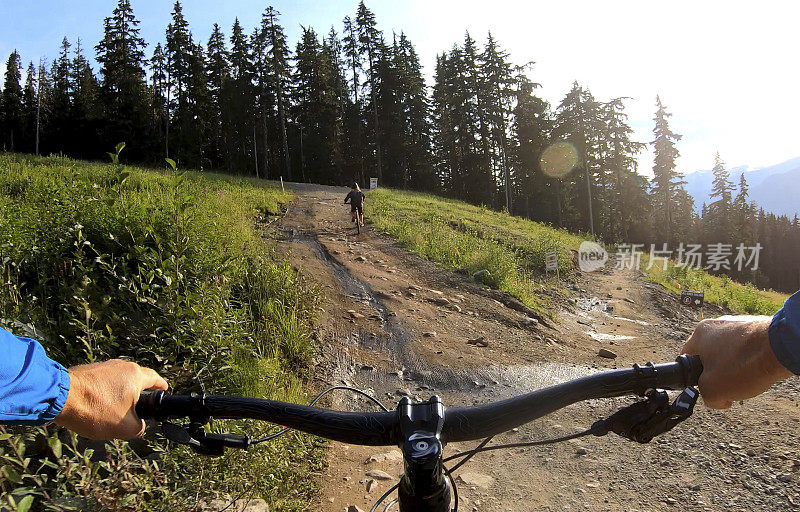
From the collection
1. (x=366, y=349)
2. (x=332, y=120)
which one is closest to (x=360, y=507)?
(x=366, y=349)

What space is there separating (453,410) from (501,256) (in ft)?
36.8

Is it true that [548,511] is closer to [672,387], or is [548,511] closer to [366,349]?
[672,387]

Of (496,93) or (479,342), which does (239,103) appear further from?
(479,342)

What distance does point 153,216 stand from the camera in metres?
5.26

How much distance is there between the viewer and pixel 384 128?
4784cm

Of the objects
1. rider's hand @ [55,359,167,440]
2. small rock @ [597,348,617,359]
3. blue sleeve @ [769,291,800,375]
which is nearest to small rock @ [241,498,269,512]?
rider's hand @ [55,359,167,440]

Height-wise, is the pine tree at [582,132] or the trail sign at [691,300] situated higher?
the pine tree at [582,132]

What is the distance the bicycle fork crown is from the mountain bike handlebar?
78 mm

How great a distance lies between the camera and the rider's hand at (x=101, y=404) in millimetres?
1297

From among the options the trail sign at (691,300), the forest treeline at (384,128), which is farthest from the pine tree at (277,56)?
the trail sign at (691,300)

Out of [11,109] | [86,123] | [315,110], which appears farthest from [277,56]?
[11,109]

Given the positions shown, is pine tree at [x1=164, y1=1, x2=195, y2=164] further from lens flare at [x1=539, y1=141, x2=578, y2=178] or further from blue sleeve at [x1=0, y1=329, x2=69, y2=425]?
blue sleeve at [x1=0, y1=329, x2=69, y2=425]

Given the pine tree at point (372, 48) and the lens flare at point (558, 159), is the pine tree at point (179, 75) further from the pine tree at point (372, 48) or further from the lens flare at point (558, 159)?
the lens flare at point (558, 159)

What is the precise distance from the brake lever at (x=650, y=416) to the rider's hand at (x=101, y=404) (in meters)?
1.38
